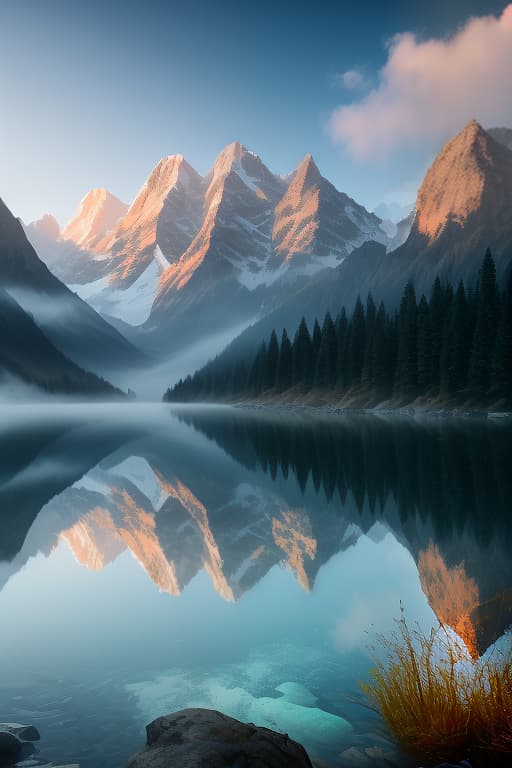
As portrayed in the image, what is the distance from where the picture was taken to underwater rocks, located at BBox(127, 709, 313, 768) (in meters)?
6.23

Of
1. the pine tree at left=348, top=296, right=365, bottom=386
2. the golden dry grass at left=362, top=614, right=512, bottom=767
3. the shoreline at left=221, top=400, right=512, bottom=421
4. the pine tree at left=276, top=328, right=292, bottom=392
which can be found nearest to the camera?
the golden dry grass at left=362, top=614, right=512, bottom=767

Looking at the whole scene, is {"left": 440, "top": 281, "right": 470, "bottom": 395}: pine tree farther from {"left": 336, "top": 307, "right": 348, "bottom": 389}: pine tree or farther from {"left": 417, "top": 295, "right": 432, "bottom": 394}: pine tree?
{"left": 336, "top": 307, "right": 348, "bottom": 389}: pine tree

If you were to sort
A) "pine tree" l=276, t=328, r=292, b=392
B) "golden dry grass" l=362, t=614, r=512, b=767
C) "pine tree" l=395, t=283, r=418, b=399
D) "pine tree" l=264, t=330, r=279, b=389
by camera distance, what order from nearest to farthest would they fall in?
"golden dry grass" l=362, t=614, r=512, b=767, "pine tree" l=395, t=283, r=418, b=399, "pine tree" l=276, t=328, r=292, b=392, "pine tree" l=264, t=330, r=279, b=389

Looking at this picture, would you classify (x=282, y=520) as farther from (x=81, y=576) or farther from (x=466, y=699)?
(x=466, y=699)

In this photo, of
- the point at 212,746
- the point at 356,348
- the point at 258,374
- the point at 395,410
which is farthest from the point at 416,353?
the point at 212,746

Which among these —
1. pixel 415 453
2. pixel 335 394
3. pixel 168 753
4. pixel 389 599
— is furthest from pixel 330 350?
pixel 168 753

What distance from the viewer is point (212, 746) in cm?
637

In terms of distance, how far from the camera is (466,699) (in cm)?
739

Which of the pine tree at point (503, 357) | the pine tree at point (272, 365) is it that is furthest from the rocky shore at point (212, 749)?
the pine tree at point (272, 365)

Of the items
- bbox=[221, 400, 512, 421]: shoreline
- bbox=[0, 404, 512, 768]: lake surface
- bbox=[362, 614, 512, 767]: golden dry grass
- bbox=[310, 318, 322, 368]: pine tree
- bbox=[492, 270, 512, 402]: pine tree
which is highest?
bbox=[310, 318, 322, 368]: pine tree

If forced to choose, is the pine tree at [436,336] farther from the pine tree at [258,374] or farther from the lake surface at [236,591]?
the lake surface at [236,591]

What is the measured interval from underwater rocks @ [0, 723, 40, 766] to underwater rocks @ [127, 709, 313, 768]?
6.71 ft

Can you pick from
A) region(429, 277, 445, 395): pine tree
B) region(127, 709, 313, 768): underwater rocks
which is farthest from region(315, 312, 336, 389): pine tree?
region(127, 709, 313, 768): underwater rocks

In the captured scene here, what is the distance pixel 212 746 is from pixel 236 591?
8.33 meters
